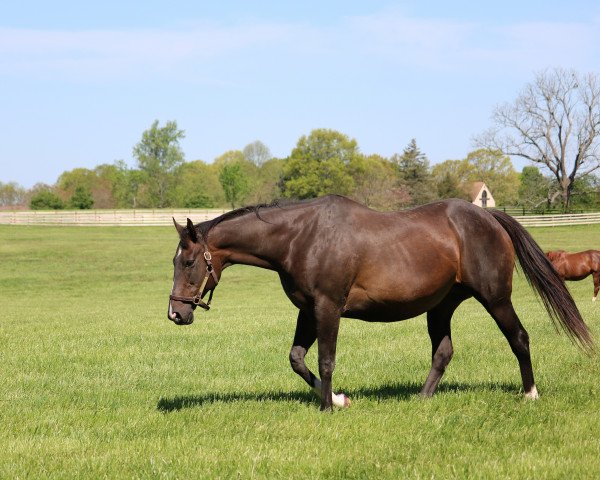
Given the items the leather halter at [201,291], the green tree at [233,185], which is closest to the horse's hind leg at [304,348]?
the leather halter at [201,291]

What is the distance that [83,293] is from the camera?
32.0 m

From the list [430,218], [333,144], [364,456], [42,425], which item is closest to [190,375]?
[42,425]

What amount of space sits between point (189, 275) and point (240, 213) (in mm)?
821

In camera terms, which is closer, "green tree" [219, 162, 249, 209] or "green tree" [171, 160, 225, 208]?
"green tree" [171, 160, 225, 208]

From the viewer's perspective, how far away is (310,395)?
8008mm

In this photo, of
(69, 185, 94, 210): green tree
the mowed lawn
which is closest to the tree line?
(69, 185, 94, 210): green tree

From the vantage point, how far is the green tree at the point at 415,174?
297 feet

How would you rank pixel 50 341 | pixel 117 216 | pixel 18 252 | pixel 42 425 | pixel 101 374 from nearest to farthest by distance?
pixel 42 425
pixel 101 374
pixel 50 341
pixel 18 252
pixel 117 216

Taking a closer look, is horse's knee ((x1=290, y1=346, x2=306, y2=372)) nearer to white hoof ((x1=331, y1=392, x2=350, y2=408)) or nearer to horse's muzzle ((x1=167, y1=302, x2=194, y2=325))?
white hoof ((x1=331, y1=392, x2=350, y2=408))

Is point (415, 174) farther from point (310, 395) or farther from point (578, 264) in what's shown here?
point (310, 395)

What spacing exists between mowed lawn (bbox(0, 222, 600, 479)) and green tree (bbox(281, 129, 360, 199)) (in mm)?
82947

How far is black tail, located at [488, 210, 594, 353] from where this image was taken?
7.93 m

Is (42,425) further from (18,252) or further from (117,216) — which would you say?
(117,216)

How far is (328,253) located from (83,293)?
26.8 metres
